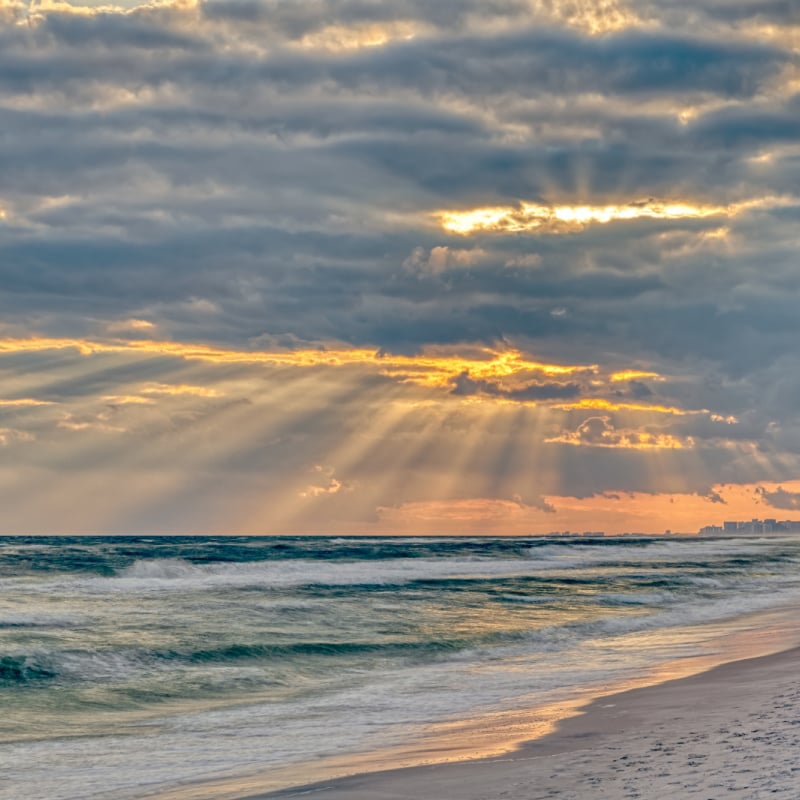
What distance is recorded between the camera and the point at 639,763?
11.9 meters

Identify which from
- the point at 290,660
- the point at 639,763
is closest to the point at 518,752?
the point at 639,763

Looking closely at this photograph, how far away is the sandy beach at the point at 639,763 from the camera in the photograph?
34.0 ft

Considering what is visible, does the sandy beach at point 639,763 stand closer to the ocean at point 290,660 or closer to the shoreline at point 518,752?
the shoreline at point 518,752

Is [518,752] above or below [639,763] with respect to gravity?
below

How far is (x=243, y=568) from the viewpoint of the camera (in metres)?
71.1

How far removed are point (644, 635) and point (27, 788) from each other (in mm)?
22507

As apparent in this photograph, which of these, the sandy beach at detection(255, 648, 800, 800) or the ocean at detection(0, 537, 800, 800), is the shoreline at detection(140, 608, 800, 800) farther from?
the ocean at detection(0, 537, 800, 800)

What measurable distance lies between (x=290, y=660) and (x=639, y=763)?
16083 mm

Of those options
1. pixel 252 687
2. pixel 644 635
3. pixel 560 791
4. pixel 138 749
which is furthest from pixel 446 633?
pixel 560 791

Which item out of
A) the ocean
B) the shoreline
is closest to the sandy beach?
the shoreline

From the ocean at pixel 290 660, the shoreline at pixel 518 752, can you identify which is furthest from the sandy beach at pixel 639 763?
the ocean at pixel 290 660

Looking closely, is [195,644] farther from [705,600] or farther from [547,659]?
[705,600]

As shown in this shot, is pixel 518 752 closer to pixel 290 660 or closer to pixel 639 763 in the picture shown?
pixel 639 763

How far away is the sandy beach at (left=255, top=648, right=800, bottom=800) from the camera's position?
34.0ft
